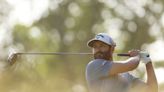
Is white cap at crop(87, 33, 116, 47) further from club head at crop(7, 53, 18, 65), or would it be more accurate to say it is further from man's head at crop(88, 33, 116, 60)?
club head at crop(7, 53, 18, 65)

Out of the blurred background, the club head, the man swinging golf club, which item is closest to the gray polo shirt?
→ the man swinging golf club

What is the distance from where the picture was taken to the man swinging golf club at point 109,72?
1006 centimetres

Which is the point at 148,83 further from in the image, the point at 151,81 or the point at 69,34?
the point at 69,34

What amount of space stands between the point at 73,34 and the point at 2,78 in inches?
252

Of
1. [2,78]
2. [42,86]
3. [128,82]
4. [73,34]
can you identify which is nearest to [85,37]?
[73,34]

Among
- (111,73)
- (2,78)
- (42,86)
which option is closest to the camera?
(111,73)

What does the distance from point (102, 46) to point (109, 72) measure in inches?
13.6

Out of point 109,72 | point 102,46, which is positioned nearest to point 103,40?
point 102,46

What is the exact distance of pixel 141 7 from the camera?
3572 centimetres

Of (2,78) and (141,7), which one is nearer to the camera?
(2,78)

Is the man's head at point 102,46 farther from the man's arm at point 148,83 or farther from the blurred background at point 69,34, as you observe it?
the blurred background at point 69,34

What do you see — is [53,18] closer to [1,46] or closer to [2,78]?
[1,46]

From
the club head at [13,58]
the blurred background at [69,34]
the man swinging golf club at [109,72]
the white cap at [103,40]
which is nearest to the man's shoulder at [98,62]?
the man swinging golf club at [109,72]

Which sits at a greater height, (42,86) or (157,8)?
(157,8)
